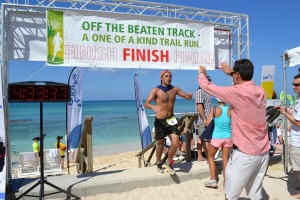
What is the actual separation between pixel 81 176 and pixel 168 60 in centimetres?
288

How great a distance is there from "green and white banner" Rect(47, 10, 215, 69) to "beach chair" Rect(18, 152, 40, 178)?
4011 mm

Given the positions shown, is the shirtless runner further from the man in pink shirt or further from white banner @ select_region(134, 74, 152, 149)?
white banner @ select_region(134, 74, 152, 149)

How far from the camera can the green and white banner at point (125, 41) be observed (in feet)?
18.0

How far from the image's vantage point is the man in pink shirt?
2.87 meters

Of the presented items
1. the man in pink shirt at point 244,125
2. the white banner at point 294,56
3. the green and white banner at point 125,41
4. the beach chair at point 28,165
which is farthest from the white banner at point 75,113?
the man in pink shirt at point 244,125

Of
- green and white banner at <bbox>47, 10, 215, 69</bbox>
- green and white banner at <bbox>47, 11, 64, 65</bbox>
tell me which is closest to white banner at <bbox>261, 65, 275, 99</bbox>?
green and white banner at <bbox>47, 10, 215, 69</bbox>

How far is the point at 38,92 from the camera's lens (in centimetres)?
410

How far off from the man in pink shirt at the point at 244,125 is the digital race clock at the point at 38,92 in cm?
211

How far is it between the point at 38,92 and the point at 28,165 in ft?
16.3

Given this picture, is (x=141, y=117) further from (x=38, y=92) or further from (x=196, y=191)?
(x=38, y=92)

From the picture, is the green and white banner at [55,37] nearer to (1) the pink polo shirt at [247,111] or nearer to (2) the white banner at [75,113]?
(1) the pink polo shirt at [247,111]

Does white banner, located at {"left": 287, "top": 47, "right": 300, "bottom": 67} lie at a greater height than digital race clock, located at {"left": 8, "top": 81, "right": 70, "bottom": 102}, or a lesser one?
greater

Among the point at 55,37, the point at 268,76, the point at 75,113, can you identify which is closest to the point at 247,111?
the point at 55,37

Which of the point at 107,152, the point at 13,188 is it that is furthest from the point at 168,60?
the point at 107,152
